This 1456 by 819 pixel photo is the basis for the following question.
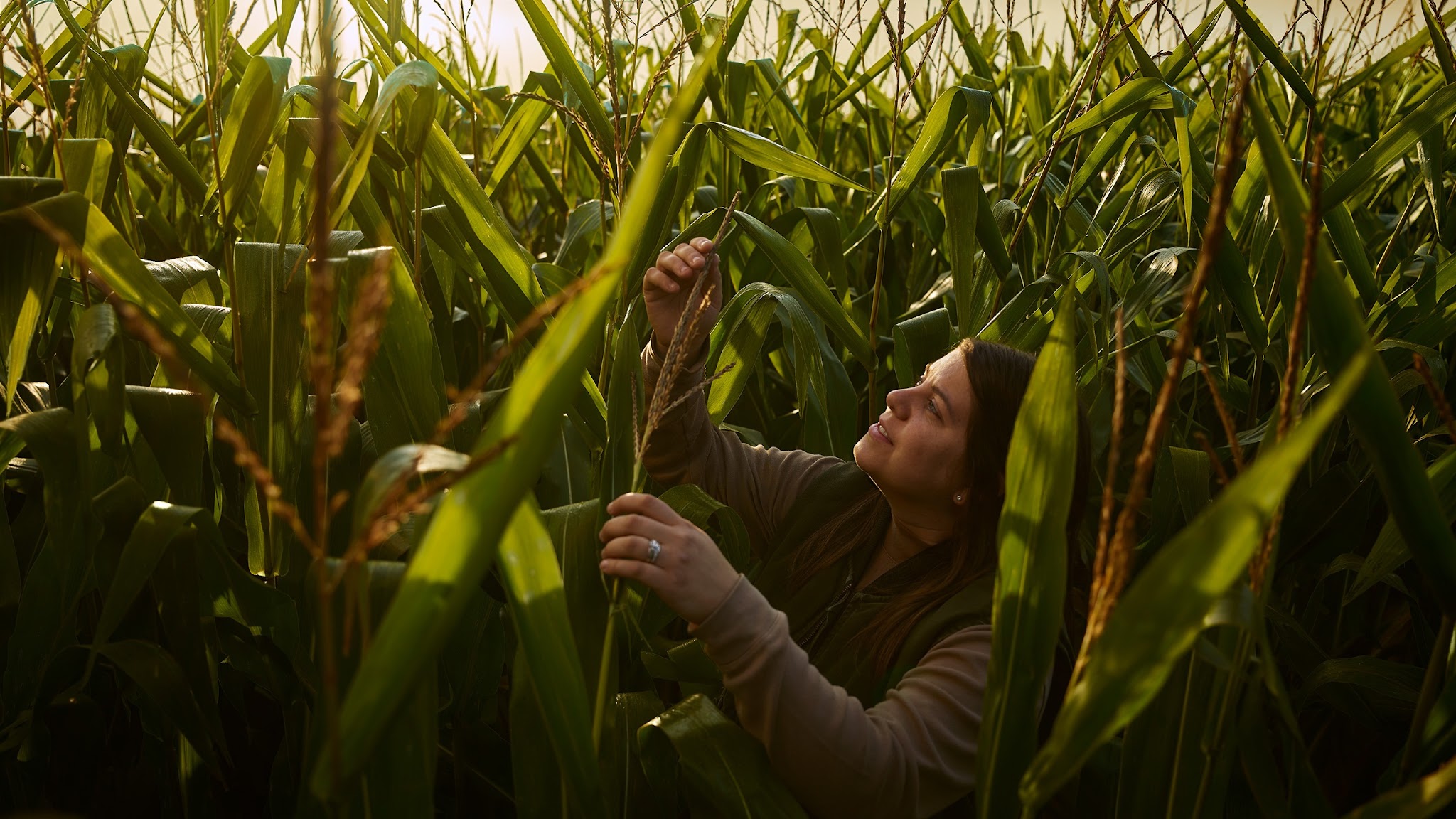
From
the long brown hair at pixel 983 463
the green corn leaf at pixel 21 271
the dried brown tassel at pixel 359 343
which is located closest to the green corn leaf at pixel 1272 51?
the long brown hair at pixel 983 463

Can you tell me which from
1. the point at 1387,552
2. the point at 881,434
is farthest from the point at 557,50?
the point at 1387,552

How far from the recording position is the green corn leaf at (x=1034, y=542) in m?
0.74

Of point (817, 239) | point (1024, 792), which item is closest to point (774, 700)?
point (1024, 792)

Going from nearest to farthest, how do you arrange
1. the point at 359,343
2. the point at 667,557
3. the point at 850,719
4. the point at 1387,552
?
the point at 359,343
the point at 667,557
the point at 850,719
the point at 1387,552

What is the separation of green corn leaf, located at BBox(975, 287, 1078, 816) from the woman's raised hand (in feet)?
1.79

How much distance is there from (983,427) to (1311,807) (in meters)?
0.56

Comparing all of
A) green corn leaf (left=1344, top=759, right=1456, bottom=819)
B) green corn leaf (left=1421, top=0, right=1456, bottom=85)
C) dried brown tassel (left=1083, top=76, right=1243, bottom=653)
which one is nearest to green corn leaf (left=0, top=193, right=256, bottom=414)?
dried brown tassel (left=1083, top=76, right=1243, bottom=653)

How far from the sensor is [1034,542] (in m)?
0.76

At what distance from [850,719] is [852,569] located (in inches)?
18.3

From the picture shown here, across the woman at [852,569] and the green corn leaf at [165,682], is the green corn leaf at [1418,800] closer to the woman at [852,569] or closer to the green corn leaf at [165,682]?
the woman at [852,569]

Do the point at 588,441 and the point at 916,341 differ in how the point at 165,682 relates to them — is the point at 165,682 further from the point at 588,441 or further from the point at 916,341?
the point at 916,341

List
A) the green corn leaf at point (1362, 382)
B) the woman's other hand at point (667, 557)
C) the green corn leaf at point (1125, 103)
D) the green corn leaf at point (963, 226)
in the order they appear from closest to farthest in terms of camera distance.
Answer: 1. the green corn leaf at point (1362, 382)
2. the woman's other hand at point (667, 557)
3. the green corn leaf at point (963, 226)
4. the green corn leaf at point (1125, 103)

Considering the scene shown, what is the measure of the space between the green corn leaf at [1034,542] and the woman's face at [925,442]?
57cm

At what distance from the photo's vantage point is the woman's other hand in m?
0.90
